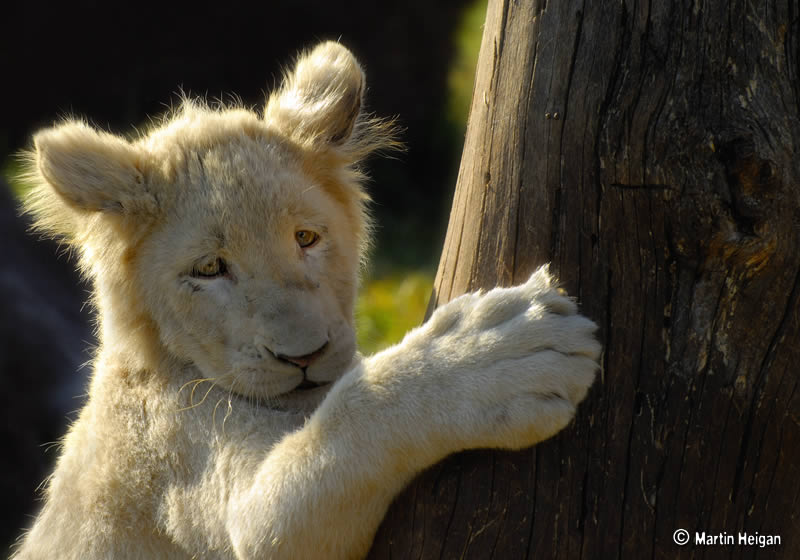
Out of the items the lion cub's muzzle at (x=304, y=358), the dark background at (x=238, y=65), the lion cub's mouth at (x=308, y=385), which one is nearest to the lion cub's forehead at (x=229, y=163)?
the lion cub's muzzle at (x=304, y=358)

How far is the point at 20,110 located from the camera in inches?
527

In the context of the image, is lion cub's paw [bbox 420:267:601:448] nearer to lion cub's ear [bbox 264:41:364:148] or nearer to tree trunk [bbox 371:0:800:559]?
tree trunk [bbox 371:0:800:559]

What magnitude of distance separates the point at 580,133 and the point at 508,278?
51 cm

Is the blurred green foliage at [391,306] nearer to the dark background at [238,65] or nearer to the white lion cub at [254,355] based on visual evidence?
the dark background at [238,65]

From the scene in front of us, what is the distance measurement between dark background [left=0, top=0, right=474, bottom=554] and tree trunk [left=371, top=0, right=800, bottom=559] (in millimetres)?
8562

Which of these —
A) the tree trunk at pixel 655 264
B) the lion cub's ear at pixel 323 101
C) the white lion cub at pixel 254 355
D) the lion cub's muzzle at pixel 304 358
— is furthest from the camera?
the lion cub's ear at pixel 323 101

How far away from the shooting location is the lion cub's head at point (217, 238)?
3398 millimetres

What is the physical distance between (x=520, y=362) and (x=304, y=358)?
35.0 inches

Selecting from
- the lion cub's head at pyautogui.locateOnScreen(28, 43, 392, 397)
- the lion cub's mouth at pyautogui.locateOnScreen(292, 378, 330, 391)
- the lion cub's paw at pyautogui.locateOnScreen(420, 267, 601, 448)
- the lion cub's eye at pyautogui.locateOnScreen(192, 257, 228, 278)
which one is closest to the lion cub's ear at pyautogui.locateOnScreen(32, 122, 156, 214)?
the lion cub's head at pyautogui.locateOnScreen(28, 43, 392, 397)

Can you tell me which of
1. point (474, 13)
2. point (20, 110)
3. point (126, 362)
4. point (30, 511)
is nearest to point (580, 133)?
point (126, 362)

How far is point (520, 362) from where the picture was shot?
9.35 ft

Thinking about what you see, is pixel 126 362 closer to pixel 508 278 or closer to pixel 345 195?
pixel 345 195

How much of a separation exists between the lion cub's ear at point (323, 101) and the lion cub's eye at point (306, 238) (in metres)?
0.41

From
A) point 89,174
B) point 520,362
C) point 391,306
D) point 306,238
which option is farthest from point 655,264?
point 391,306
